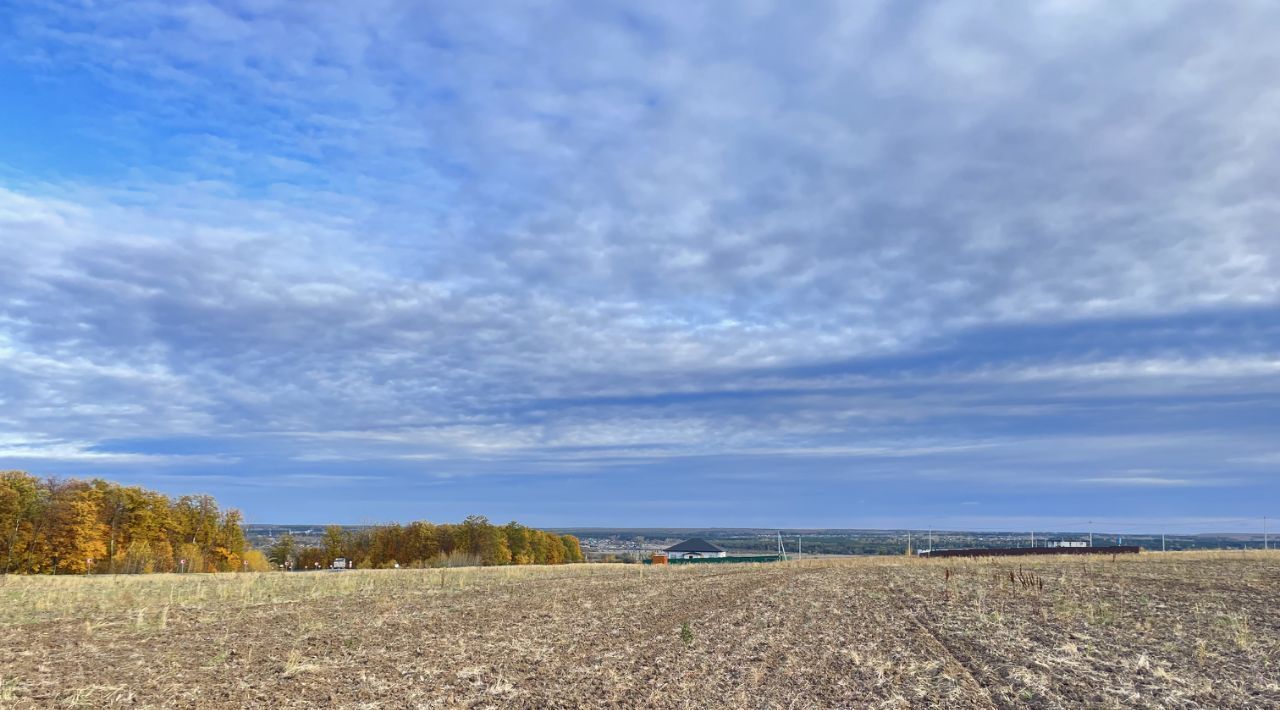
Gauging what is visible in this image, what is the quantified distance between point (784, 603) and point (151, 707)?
19.3 meters

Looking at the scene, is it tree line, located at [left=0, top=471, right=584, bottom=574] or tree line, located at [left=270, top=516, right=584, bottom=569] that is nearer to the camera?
tree line, located at [left=0, top=471, right=584, bottom=574]

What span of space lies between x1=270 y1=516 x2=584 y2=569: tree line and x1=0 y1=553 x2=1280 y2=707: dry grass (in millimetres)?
92914

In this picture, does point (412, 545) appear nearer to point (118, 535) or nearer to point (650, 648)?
point (118, 535)

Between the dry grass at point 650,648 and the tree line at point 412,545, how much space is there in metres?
92.9

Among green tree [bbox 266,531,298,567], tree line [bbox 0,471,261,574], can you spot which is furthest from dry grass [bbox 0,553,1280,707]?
green tree [bbox 266,531,298,567]

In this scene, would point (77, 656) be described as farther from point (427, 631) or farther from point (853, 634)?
point (853, 634)

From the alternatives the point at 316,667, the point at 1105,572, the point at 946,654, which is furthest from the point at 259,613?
the point at 1105,572

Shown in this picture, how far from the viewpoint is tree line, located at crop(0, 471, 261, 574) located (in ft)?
257

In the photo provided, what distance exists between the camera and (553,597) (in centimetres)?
3198

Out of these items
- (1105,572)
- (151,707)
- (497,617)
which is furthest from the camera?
(1105,572)

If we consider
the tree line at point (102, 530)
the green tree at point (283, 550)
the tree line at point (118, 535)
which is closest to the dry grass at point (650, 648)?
the tree line at point (118, 535)

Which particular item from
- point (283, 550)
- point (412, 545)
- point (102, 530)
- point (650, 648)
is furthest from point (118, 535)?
point (650, 648)

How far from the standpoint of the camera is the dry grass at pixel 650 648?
13578 millimetres

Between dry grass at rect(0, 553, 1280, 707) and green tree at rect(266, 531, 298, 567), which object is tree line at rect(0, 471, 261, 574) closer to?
green tree at rect(266, 531, 298, 567)
